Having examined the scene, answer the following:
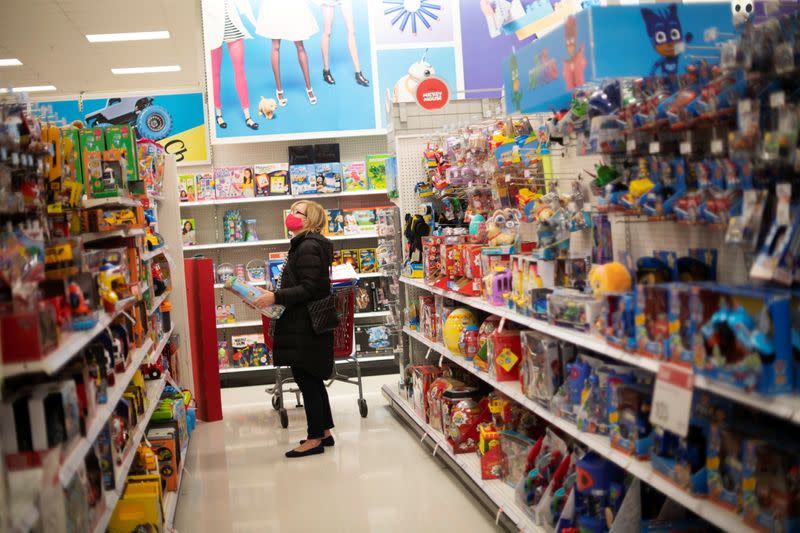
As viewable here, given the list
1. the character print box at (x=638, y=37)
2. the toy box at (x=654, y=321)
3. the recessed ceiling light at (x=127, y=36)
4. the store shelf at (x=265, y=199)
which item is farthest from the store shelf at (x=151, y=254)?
the recessed ceiling light at (x=127, y=36)

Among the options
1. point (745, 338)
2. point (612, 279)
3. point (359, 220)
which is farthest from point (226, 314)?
point (745, 338)

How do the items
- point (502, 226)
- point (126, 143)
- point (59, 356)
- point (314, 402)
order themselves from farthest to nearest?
point (314, 402) < point (126, 143) < point (502, 226) < point (59, 356)

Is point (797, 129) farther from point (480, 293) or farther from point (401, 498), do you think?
point (401, 498)

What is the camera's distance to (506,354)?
3.96 meters

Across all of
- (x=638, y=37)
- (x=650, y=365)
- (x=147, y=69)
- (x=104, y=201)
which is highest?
(x=147, y=69)

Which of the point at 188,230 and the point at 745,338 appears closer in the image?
the point at 745,338

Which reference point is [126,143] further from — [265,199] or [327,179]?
[327,179]

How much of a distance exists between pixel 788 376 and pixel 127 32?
1040 centimetres

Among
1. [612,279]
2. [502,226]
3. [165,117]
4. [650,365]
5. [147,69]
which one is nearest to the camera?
[650,365]

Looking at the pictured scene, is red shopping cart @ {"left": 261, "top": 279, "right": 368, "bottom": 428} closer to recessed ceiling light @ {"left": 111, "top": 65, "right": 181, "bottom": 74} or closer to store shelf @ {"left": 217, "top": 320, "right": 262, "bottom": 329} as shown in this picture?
store shelf @ {"left": 217, "top": 320, "right": 262, "bottom": 329}

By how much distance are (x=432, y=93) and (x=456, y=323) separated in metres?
2.02

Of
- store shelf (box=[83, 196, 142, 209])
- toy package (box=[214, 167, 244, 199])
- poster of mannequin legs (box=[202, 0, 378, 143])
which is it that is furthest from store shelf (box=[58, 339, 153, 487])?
poster of mannequin legs (box=[202, 0, 378, 143])

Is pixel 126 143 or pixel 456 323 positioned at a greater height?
pixel 126 143

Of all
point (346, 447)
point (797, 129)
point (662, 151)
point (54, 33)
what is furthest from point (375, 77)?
point (797, 129)
